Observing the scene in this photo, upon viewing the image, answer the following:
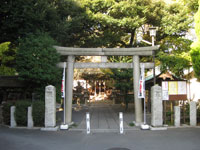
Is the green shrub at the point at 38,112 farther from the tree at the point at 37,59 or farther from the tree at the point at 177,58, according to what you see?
the tree at the point at 177,58

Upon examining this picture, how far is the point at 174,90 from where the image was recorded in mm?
11023

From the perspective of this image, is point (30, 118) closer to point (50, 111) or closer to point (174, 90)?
point (50, 111)

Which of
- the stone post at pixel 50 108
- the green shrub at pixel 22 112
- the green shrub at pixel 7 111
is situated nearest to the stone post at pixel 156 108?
the stone post at pixel 50 108

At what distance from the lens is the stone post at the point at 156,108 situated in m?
10.2

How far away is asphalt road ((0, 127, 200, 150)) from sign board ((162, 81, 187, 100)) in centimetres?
192

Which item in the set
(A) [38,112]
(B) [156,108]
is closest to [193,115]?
(B) [156,108]

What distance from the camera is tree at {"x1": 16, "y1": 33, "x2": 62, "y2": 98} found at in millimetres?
10430

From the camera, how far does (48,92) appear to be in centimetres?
1046

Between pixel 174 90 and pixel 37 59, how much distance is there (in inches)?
322

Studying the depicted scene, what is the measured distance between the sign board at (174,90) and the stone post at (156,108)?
2.35 ft

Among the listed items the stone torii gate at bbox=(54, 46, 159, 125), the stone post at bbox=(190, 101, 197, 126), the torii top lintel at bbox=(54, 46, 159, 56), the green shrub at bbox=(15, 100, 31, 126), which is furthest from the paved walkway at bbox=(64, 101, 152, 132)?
the torii top lintel at bbox=(54, 46, 159, 56)

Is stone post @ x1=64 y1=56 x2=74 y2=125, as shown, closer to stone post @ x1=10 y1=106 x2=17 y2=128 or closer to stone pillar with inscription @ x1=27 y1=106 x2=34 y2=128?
stone pillar with inscription @ x1=27 y1=106 x2=34 y2=128

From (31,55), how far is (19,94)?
841 cm

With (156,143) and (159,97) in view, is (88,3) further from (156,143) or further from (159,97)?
(156,143)
